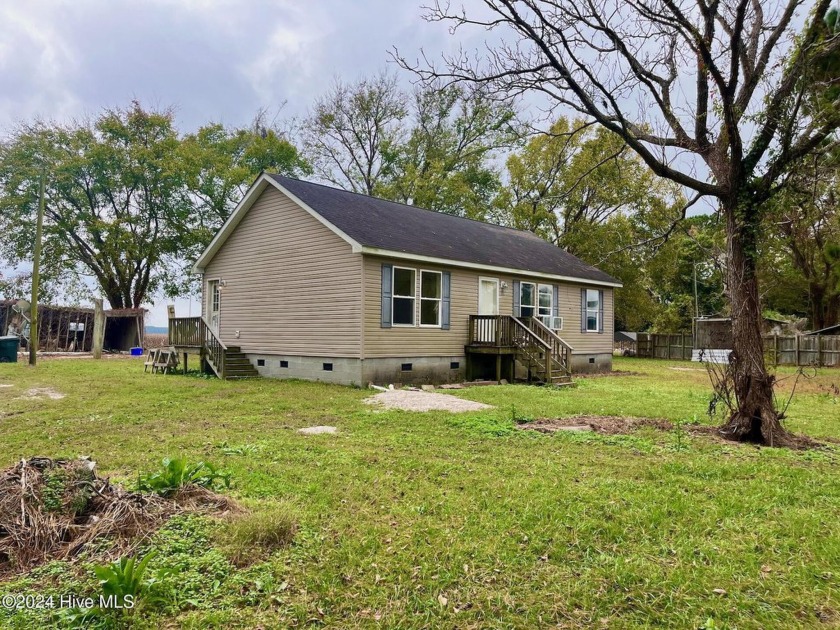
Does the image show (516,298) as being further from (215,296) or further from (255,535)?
A: (255,535)

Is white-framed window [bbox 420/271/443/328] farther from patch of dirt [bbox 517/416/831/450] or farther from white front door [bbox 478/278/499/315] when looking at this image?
patch of dirt [bbox 517/416/831/450]

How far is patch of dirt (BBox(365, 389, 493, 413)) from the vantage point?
8727 millimetres

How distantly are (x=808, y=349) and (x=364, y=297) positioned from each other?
65.7 feet

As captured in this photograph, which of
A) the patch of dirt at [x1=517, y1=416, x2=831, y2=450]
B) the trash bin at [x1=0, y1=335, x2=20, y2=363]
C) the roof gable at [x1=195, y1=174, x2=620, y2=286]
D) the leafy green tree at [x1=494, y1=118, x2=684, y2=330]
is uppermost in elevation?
the leafy green tree at [x1=494, y1=118, x2=684, y2=330]

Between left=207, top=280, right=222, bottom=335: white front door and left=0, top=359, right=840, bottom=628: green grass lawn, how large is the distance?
9130 mm

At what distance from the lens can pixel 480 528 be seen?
11.5ft

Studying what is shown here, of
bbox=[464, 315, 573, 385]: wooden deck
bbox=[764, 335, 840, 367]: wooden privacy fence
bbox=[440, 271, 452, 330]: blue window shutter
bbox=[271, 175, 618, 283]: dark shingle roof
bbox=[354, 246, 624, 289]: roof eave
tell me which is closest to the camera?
bbox=[354, 246, 624, 289]: roof eave

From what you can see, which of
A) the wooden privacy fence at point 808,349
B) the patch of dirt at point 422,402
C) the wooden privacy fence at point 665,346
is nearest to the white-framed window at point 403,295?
the patch of dirt at point 422,402

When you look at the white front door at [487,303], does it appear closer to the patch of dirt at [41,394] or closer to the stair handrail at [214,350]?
the stair handrail at [214,350]

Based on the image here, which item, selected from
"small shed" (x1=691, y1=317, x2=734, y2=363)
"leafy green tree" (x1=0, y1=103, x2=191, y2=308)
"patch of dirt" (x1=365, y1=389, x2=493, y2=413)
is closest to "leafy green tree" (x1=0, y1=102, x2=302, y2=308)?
"leafy green tree" (x1=0, y1=103, x2=191, y2=308)

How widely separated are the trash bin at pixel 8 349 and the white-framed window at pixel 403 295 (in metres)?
13.9

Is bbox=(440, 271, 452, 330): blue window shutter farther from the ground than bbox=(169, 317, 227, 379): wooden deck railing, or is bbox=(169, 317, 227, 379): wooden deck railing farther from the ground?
bbox=(440, 271, 452, 330): blue window shutter

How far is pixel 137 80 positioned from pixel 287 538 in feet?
93.7

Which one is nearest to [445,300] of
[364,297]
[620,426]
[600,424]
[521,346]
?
[521,346]
